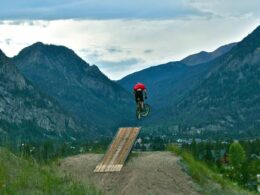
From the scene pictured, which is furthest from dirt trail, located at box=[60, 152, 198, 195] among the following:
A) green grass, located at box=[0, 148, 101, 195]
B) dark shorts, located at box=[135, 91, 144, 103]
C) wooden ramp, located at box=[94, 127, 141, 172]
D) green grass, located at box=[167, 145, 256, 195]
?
green grass, located at box=[0, 148, 101, 195]

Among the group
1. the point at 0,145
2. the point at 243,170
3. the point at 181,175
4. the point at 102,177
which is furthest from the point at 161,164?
the point at 243,170

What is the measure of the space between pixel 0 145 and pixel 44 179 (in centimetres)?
262

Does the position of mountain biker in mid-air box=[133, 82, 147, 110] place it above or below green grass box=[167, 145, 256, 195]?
above

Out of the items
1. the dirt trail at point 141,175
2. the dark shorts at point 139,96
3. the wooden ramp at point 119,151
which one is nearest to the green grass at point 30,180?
the dirt trail at point 141,175

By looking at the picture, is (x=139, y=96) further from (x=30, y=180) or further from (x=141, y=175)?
(x=30, y=180)

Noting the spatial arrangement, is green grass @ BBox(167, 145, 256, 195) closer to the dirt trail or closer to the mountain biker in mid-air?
the dirt trail

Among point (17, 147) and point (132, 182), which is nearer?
point (17, 147)

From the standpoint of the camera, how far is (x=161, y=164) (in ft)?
103

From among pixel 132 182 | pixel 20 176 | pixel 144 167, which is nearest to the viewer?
pixel 20 176

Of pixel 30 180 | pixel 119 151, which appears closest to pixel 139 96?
pixel 119 151

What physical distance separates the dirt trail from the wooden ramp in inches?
14.6

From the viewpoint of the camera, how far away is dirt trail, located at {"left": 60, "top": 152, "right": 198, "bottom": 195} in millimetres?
27984

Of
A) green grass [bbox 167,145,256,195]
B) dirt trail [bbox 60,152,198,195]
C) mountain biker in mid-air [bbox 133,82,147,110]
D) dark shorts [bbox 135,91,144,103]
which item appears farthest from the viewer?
dark shorts [bbox 135,91,144,103]

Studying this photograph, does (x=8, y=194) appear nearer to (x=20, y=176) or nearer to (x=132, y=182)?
(x=20, y=176)
